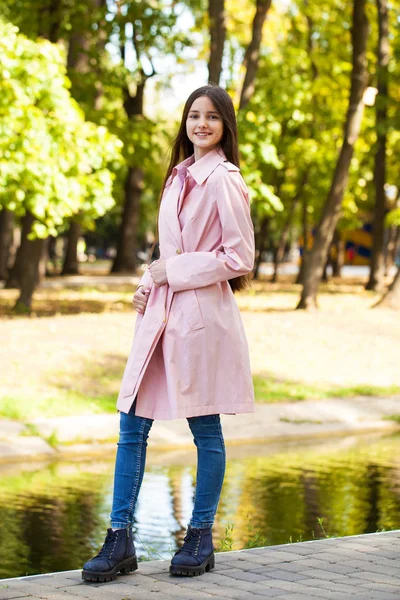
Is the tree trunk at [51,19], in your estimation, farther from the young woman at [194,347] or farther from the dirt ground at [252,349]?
the young woman at [194,347]

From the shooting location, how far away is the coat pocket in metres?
5.19

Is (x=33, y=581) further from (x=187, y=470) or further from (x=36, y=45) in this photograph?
(x=36, y=45)

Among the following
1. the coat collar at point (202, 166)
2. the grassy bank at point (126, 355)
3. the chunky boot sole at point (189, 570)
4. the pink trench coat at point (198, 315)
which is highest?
the coat collar at point (202, 166)

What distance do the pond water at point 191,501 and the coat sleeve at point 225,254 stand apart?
185 centimetres

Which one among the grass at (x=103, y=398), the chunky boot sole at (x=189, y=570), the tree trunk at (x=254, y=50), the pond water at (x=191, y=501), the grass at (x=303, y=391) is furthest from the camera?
the tree trunk at (x=254, y=50)

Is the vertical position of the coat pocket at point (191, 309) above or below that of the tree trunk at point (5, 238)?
above

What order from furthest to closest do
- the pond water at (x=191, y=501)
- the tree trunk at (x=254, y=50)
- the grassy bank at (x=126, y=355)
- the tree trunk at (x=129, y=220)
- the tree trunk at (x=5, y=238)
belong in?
the tree trunk at (x=129, y=220)
the tree trunk at (x=5, y=238)
the tree trunk at (x=254, y=50)
the grassy bank at (x=126, y=355)
the pond water at (x=191, y=501)

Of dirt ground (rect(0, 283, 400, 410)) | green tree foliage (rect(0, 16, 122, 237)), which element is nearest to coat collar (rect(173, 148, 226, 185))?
dirt ground (rect(0, 283, 400, 410))

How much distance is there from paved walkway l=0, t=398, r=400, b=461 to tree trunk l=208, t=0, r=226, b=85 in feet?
31.9

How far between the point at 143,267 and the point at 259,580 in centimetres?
221

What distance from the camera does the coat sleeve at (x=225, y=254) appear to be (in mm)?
5168

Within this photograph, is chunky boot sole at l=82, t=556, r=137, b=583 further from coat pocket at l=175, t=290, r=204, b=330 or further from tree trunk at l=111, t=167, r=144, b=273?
tree trunk at l=111, t=167, r=144, b=273

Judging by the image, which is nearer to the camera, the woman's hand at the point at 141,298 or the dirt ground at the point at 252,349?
the woman's hand at the point at 141,298

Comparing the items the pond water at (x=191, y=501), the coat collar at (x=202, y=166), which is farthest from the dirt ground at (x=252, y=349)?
the coat collar at (x=202, y=166)
